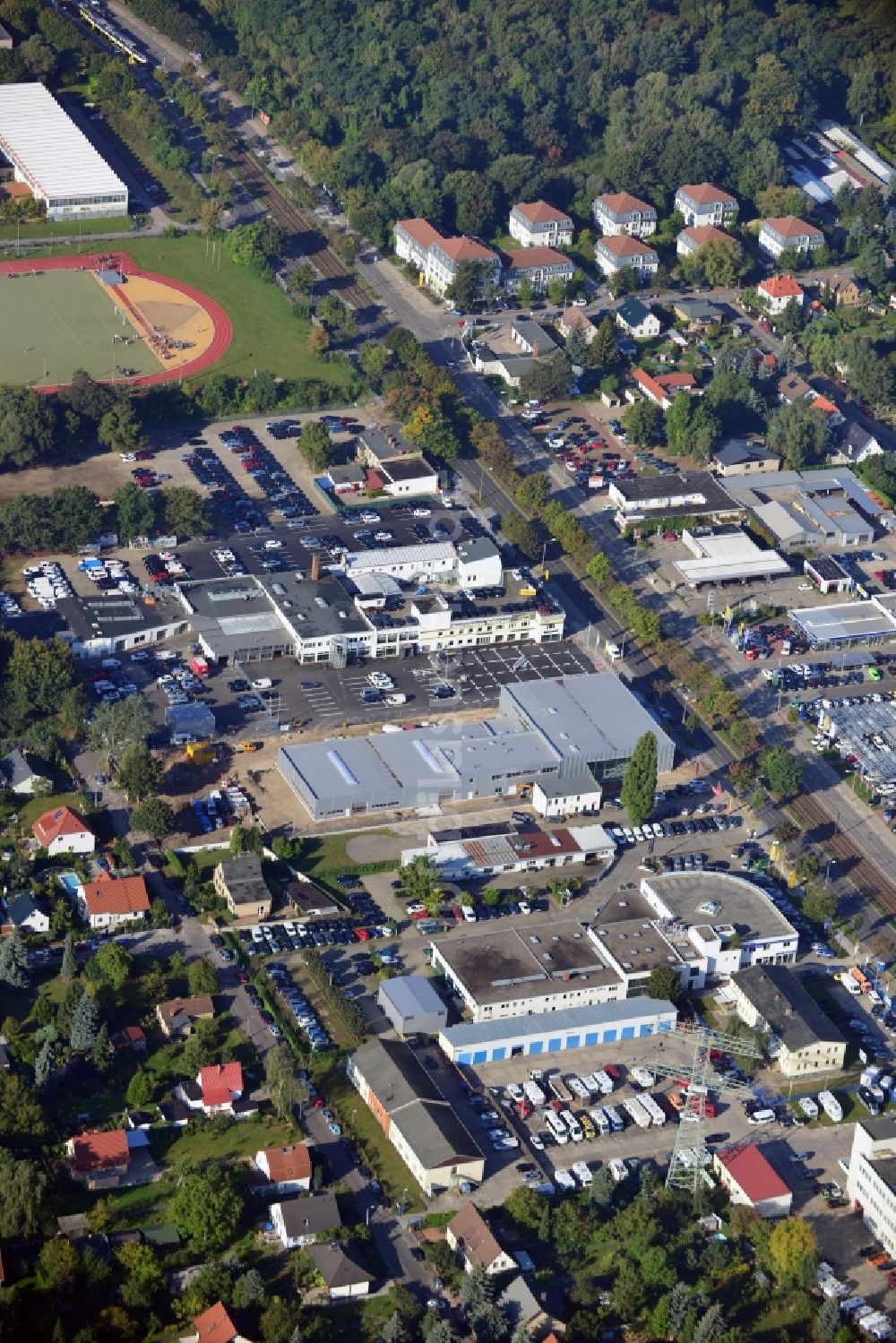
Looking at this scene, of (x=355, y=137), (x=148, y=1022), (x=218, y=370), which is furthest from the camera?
(x=355, y=137)

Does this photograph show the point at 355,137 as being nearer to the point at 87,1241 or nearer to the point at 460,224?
the point at 460,224

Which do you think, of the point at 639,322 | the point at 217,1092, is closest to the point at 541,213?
the point at 639,322

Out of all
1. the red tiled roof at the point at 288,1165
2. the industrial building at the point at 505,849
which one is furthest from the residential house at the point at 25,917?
the red tiled roof at the point at 288,1165

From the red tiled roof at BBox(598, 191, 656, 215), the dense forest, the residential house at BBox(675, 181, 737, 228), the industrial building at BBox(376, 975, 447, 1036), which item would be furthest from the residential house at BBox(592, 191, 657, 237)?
the industrial building at BBox(376, 975, 447, 1036)

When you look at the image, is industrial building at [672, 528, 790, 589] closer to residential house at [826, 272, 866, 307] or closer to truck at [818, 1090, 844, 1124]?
residential house at [826, 272, 866, 307]

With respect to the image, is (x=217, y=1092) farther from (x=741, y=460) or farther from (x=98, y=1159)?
(x=741, y=460)

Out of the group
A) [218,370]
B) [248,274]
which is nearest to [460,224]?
[248,274]

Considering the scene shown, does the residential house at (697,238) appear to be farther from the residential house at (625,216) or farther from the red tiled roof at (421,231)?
the red tiled roof at (421,231)

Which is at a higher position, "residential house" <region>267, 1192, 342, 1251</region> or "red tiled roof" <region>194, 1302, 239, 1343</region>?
"residential house" <region>267, 1192, 342, 1251</region>
